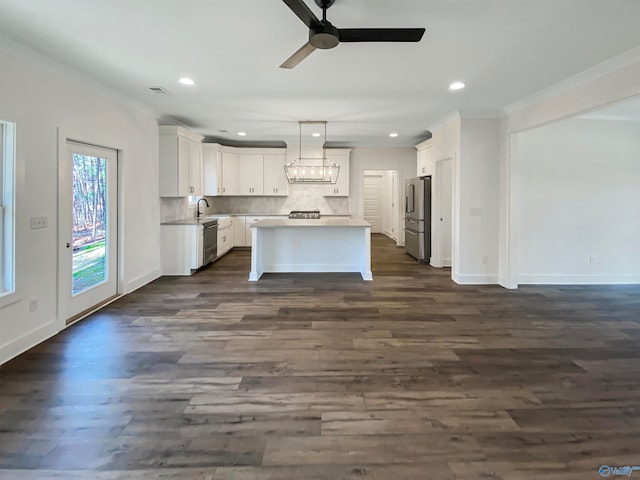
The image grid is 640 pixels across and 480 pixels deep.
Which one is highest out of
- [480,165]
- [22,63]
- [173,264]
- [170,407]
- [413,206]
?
[22,63]

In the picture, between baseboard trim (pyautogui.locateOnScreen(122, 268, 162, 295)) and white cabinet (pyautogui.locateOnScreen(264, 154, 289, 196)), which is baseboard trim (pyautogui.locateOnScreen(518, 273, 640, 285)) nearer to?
white cabinet (pyautogui.locateOnScreen(264, 154, 289, 196))

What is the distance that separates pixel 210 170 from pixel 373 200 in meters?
6.20

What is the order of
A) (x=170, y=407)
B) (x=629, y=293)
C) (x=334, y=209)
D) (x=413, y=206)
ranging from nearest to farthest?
(x=170, y=407) < (x=629, y=293) < (x=413, y=206) < (x=334, y=209)

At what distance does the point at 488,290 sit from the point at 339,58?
378 cm

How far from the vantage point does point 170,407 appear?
2.27 meters

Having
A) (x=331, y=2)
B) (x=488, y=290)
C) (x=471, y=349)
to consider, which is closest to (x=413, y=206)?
(x=488, y=290)

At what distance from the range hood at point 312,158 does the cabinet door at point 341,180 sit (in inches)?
7.0

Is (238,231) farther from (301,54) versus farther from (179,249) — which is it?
(301,54)

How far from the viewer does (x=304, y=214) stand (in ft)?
27.0

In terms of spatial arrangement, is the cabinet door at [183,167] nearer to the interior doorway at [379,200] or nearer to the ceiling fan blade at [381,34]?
the ceiling fan blade at [381,34]

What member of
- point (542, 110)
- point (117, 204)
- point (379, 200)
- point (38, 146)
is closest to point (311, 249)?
point (117, 204)

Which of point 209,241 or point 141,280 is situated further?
point 209,241

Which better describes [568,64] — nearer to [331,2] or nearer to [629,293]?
[331,2]

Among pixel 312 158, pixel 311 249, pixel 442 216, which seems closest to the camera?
pixel 311 249
